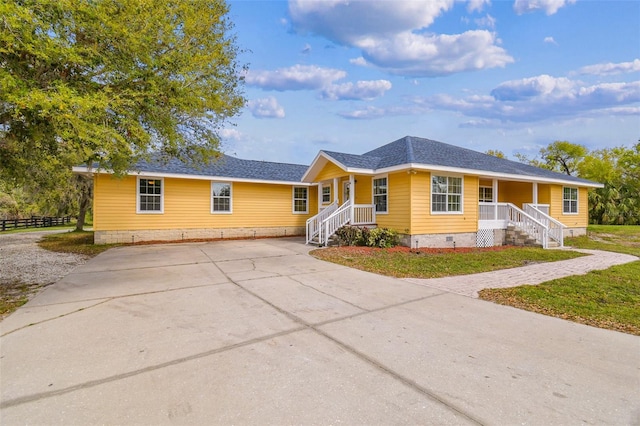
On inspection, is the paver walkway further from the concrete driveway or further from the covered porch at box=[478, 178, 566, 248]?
the covered porch at box=[478, 178, 566, 248]

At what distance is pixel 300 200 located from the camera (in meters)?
18.2

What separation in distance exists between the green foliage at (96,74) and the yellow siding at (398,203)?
7612mm

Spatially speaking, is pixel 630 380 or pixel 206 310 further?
pixel 206 310

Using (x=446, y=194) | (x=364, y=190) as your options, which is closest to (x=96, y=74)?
(x=364, y=190)

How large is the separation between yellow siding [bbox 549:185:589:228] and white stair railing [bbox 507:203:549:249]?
137 inches

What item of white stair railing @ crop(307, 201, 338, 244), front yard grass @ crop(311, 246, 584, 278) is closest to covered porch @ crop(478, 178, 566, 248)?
front yard grass @ crop(311, 246, 584, 278)

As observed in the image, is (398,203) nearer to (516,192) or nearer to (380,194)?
(380,194)

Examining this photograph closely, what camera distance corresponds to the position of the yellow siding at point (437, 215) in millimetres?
11898

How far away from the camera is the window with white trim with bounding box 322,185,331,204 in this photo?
53.0ft

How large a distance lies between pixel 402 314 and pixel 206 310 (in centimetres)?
306

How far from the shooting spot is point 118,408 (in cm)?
234

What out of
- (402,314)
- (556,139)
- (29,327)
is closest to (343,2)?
(402,314)

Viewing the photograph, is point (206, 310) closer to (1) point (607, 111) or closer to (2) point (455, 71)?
(2) point (455, 71)

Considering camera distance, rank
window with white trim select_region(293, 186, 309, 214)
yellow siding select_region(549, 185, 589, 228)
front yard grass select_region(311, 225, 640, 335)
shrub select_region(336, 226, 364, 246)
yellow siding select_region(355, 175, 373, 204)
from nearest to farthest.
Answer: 1. front yard grass select_region(311, 225, 640, 335)
2. shrub select_region(336, 226, 364, 246)
3. yellow siding select_region(355, 175, 373, 204)
4. yellow siding select_region(549, 185, 589, 228)
5. window with white trim select_region(293, 186, 309, 214)
